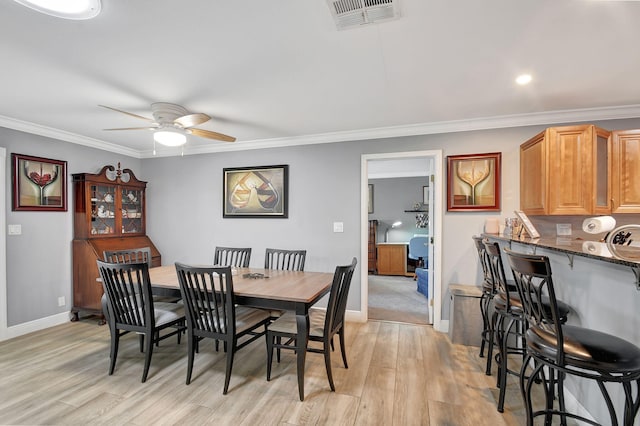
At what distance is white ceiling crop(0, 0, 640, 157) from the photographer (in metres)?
1.57

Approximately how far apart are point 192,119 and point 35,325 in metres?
3.12

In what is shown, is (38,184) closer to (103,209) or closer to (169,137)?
(103,209)

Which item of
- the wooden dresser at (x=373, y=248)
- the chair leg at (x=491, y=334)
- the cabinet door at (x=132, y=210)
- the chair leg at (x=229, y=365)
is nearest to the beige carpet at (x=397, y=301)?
the wooden dresser at (x=373, y=248)

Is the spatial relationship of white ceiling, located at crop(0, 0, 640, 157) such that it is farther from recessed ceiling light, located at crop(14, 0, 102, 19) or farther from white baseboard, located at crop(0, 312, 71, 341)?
white baseboard, located at crop(0, 312, 71, 341)

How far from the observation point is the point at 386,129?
3553mm

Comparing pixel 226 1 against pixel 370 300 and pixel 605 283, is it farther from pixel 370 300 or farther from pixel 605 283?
pixel 370 300

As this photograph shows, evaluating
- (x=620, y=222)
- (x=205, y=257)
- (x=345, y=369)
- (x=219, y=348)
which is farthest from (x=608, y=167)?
(x=205, y=257)

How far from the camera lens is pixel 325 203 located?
12.7 feet

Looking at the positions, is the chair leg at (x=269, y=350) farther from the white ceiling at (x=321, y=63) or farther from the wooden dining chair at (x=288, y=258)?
the white ceiling at (x=321, y=63)

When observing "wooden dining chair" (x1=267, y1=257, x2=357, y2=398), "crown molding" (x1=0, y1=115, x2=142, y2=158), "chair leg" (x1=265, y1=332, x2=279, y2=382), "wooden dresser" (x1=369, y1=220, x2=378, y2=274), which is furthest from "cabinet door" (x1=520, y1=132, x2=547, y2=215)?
"crown molding" (x1=0, y1=115, x2=142, y2=158)

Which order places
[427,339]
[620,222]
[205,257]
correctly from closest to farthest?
[620,222]
[427,339]
[205,257]

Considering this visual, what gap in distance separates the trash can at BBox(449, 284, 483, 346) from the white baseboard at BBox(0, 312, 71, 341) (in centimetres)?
462

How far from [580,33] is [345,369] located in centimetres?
283

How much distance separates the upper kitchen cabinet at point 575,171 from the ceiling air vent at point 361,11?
2054 mm
